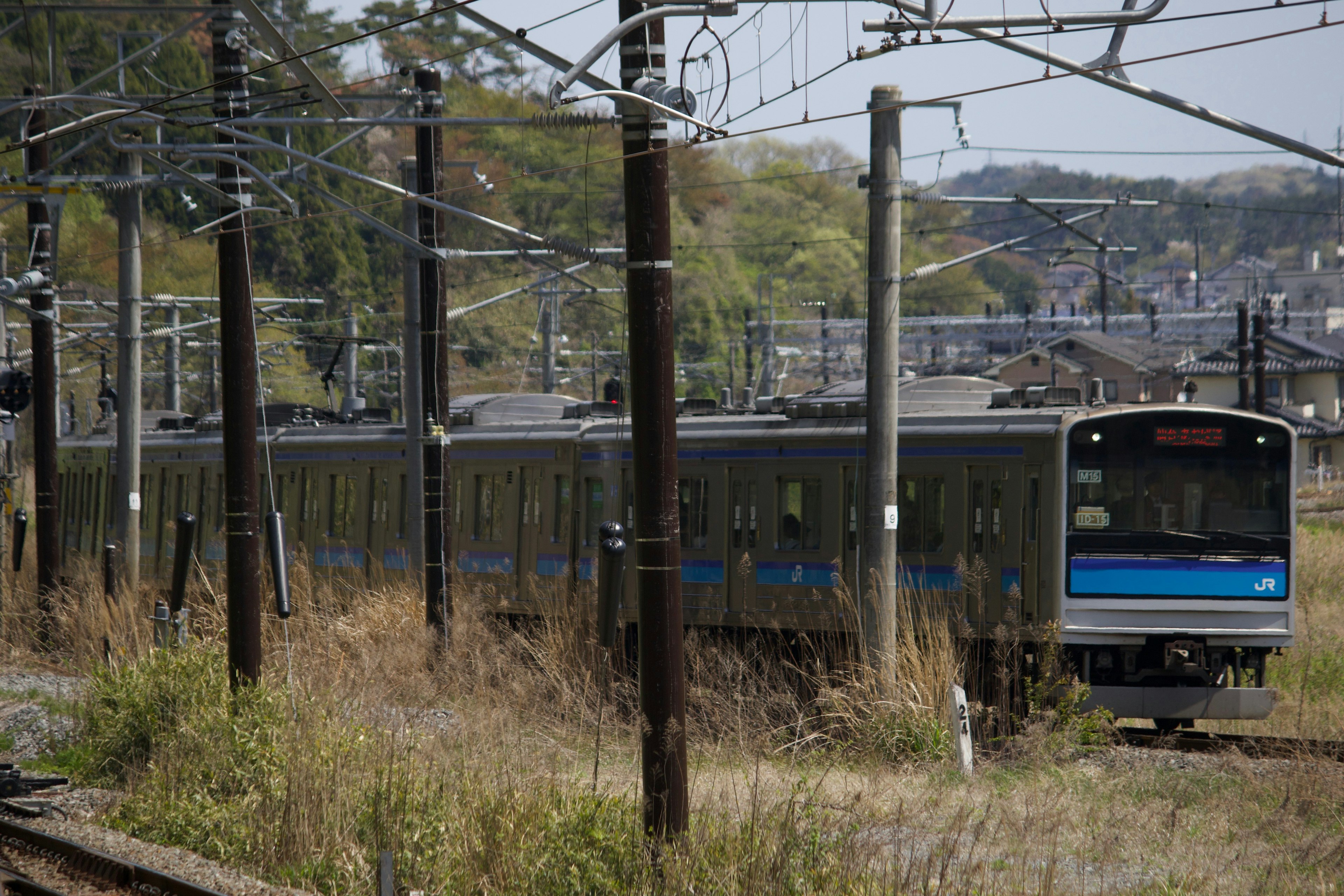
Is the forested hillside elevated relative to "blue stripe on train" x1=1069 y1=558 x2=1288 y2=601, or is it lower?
elevated

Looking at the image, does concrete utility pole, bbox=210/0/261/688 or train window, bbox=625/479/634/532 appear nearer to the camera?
concrete utility pole, bbox=210/0/261/688

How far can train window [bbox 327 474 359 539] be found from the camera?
67.9ft

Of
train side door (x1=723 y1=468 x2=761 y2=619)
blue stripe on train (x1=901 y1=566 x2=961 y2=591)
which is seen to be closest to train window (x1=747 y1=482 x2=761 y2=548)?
train side door (x1=723 y1=468 x2=761 y2=619)

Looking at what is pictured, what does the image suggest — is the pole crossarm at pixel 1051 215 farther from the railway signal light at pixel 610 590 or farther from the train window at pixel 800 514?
the railway signal light at pixel 610 590

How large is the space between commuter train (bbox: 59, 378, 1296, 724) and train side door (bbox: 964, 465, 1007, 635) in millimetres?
18

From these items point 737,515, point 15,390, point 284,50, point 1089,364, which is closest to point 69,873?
point 284,50

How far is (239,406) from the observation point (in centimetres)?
1188

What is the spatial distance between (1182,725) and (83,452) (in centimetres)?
2245

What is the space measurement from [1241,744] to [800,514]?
16.0 feet

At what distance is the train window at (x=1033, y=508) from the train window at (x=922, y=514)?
862mm

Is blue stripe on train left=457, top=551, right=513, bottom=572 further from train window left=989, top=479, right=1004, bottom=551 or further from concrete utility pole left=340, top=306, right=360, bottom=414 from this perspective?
train window left=989, top=479, right=1004, bottom=551

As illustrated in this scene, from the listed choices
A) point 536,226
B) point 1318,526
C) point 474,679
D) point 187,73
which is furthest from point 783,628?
point 536,226

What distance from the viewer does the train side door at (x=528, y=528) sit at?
17766 mm

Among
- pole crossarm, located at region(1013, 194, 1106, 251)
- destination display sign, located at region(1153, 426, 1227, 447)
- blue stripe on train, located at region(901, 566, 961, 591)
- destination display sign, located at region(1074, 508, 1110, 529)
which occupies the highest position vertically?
pole crossarm, located at region(1013, 194, 1106, 251)
